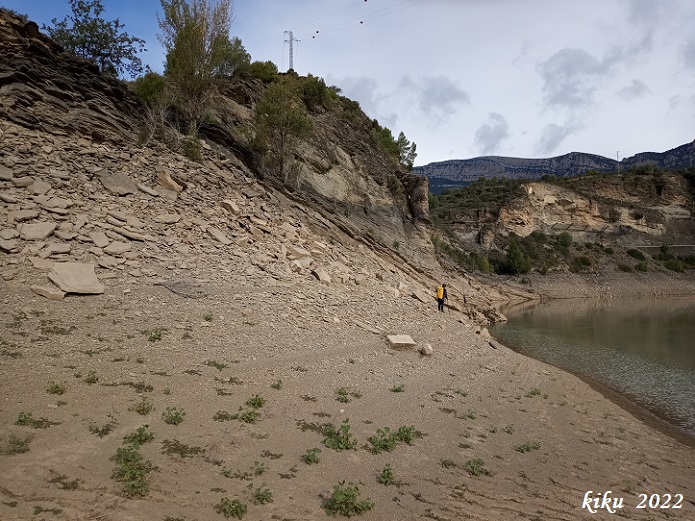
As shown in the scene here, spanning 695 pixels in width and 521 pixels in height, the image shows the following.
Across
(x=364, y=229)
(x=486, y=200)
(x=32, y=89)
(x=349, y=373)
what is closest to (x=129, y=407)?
(x=349, y=373)

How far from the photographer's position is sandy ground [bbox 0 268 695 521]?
4.61 m

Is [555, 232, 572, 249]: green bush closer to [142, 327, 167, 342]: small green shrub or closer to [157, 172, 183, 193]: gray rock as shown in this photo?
[157, 172, 183, 193]: gray rock

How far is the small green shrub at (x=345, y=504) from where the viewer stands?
4547mm

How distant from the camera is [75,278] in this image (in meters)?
10.2

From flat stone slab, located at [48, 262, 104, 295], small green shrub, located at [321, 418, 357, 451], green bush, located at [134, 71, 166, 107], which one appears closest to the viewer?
small green shrub, located at [321, 418, 357, 451]

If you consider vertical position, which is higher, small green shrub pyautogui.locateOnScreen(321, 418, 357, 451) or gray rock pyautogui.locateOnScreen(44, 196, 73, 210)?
gray rock pyautogui.locateOnScreen(44, 196, 73, 210)

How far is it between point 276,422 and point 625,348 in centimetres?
2086

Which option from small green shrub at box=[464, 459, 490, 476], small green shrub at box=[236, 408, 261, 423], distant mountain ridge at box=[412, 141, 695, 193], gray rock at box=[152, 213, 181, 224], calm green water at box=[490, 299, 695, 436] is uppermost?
distant mountain ridge at box=[412, 141, 695, 193]

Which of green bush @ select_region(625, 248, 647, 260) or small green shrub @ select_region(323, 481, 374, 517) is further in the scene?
green bush @ select_region(625, 248, 647, 260)

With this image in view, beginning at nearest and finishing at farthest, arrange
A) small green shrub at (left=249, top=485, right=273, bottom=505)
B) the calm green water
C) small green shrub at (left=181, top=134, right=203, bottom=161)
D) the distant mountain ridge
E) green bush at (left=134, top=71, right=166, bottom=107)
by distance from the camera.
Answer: small green shrub at (left=249, top=485, right=273, bottom=505) → the calm green water → small green shrub at (left=181, top=134, right=203, bottom=161) → green bush at (left=134, top=71, right=166, bottom=107) → the distant mountain ridge

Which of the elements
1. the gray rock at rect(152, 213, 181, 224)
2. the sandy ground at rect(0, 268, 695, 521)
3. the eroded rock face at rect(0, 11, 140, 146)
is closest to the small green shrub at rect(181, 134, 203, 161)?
the eroded rock face at rect(0, 11, 140, 146)

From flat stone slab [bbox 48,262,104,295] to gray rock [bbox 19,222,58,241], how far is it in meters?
1.22

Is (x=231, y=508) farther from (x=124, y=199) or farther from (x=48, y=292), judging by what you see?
(x=124, y=199)

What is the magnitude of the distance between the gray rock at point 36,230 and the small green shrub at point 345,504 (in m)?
10.7
